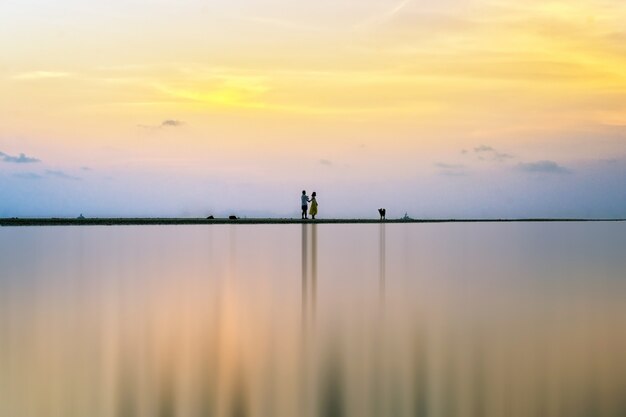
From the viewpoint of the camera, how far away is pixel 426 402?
900 cm

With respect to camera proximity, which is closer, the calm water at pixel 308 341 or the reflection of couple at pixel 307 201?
the calm water at pixel 308 341

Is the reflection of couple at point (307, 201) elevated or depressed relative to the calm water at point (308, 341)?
elevated

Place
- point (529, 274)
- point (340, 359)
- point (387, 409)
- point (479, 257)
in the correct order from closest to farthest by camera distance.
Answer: point (387, 409) < point (340, 359) < point (529, 274) < point (479, 257)

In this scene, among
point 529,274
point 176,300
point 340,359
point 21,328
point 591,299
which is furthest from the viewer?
point 529,274

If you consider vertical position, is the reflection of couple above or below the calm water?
above

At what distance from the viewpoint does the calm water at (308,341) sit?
363 inches

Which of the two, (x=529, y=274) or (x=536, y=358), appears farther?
(x=529, y=274)

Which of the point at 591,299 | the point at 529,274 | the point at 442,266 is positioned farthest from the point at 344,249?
the point at 591,299

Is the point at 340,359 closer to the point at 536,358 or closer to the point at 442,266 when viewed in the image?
the point at 536,358

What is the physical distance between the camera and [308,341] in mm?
12812

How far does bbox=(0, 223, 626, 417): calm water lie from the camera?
9211 mm

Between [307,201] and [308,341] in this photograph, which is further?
[307,201]

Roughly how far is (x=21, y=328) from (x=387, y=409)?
26.8 ft

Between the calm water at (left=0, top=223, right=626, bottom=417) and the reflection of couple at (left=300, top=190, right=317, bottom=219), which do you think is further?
the reflection of couple at (left=300, top=190, right=317, bottom=219)
